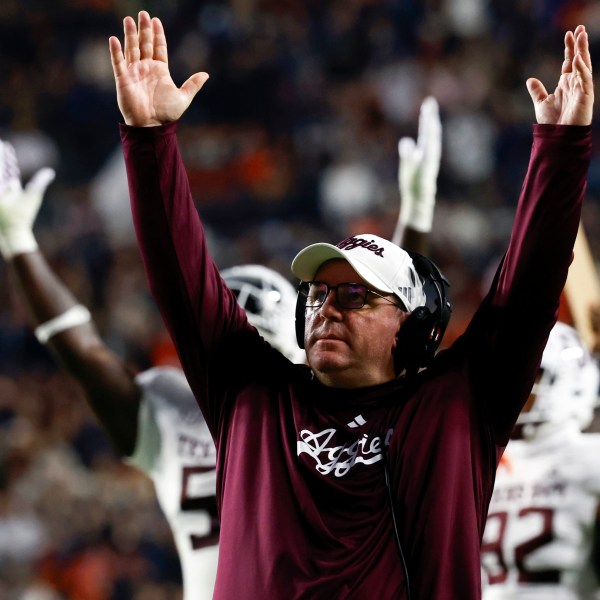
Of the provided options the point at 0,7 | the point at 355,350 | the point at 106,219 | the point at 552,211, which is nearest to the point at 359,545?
the point at 355,350

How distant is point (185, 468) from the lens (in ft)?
12.4

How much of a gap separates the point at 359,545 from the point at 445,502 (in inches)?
6.6

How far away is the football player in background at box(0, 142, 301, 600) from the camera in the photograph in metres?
3.74

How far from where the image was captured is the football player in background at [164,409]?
12.3ft

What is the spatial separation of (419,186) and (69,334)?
55.7 inches

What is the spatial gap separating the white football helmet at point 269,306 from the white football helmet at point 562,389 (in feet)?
2.55

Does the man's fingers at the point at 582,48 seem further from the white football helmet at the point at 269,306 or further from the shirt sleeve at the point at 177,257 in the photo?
the white football helmet at the point at 269,306

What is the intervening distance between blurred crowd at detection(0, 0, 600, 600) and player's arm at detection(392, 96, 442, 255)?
110 inches

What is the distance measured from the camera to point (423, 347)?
2.42 metres

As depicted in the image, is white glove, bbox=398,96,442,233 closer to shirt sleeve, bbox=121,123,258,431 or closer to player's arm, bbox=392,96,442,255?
player's arm, bbox=392,96,442,255

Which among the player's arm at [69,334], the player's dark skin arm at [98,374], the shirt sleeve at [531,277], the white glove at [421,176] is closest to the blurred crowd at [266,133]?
the white glove at [421,176]

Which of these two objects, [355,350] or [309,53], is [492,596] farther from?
[309,53]

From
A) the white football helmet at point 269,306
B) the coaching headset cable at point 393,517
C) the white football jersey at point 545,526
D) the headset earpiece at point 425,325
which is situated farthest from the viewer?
the white football helmet at point 269,306

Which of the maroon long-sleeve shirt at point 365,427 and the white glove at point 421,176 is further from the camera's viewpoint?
the white glove at point 421,176
